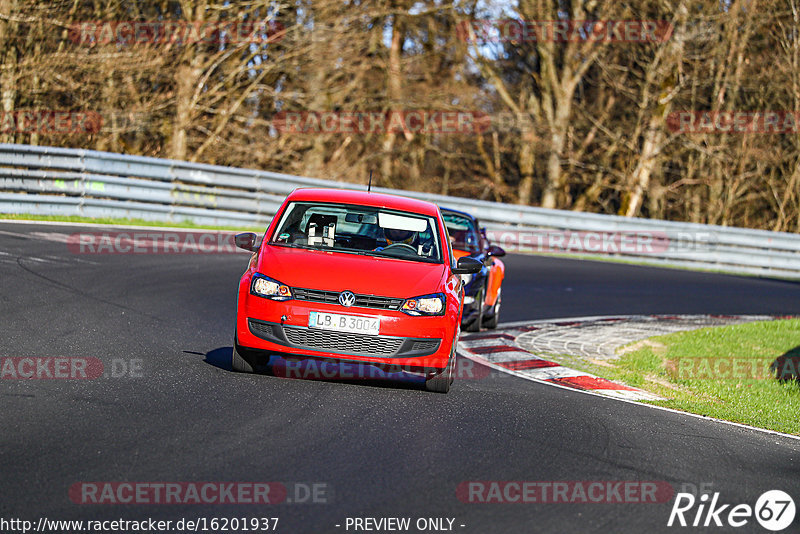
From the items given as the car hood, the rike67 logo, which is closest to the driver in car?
the car hood

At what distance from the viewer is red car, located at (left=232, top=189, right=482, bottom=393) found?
25.6 ft

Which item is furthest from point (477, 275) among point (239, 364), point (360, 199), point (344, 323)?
point (344, 323)

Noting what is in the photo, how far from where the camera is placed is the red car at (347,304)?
7.81 m

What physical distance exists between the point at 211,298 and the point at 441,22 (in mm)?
24598

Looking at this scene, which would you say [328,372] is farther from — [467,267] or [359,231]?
[467,267]

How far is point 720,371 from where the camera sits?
12.2 meters

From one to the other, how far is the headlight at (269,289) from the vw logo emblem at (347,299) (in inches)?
15.2

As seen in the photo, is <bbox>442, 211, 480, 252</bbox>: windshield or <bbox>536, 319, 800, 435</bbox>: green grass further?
<bbox>442, 211, 480, 252</bbox>: windshield

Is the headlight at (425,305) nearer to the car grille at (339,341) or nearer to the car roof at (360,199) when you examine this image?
the car grille at (339,341)

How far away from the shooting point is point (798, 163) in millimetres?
35188

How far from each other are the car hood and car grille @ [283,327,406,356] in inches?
13.1

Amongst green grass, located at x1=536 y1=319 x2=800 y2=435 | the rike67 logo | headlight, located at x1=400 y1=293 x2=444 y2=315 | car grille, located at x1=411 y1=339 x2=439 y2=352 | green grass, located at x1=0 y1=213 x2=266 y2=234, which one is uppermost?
headlight, located at x1=400 y1=293 x2=444 y2=315

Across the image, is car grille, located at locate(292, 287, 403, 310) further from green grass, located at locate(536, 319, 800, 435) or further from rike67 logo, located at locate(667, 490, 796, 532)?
green grass, located at locate(536, 319, 800, 435)

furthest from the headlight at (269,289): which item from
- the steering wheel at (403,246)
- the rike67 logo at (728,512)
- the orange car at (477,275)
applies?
the orange car at (477,275)
